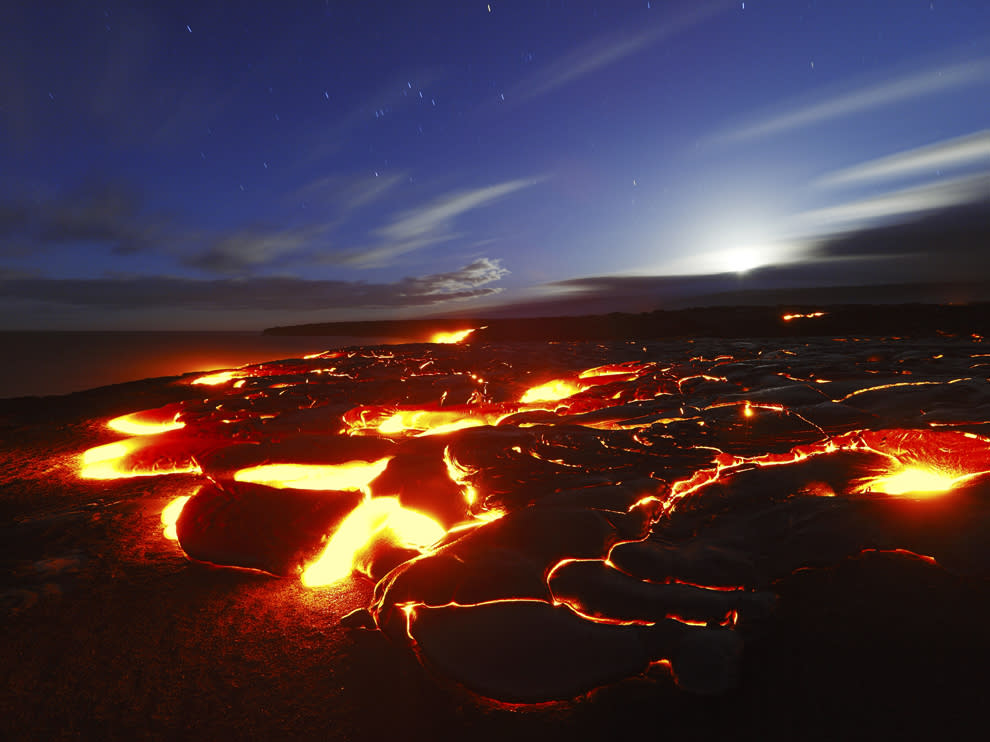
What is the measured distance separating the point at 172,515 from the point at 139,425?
2.90 metres

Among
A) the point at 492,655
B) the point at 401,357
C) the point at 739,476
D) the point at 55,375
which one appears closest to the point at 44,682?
the point at 492,655

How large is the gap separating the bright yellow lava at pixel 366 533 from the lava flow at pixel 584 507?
0.01 m

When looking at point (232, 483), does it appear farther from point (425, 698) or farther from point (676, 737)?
point (676, 737)

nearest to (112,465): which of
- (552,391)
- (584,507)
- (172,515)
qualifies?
(172,515)

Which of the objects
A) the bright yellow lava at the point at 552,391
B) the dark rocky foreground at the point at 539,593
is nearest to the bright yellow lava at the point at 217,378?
Result: the dark rocky foreground at the point at 539,593

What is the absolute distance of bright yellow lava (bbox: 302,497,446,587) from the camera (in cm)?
192

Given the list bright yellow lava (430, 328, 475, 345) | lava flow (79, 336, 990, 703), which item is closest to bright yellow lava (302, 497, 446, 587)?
lava flow (79, 336, 990, 703)

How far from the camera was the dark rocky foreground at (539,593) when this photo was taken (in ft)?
4.01

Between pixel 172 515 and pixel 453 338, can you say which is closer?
pixel 172 515

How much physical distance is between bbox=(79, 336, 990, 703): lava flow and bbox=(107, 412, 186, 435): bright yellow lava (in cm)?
4

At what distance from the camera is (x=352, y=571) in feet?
6.28

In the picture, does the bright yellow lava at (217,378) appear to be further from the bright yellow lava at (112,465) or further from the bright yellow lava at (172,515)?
the bright yellow lava at (172,515)

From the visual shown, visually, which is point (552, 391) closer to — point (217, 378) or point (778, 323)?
point (217, 378)

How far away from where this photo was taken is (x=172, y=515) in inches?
97.6
